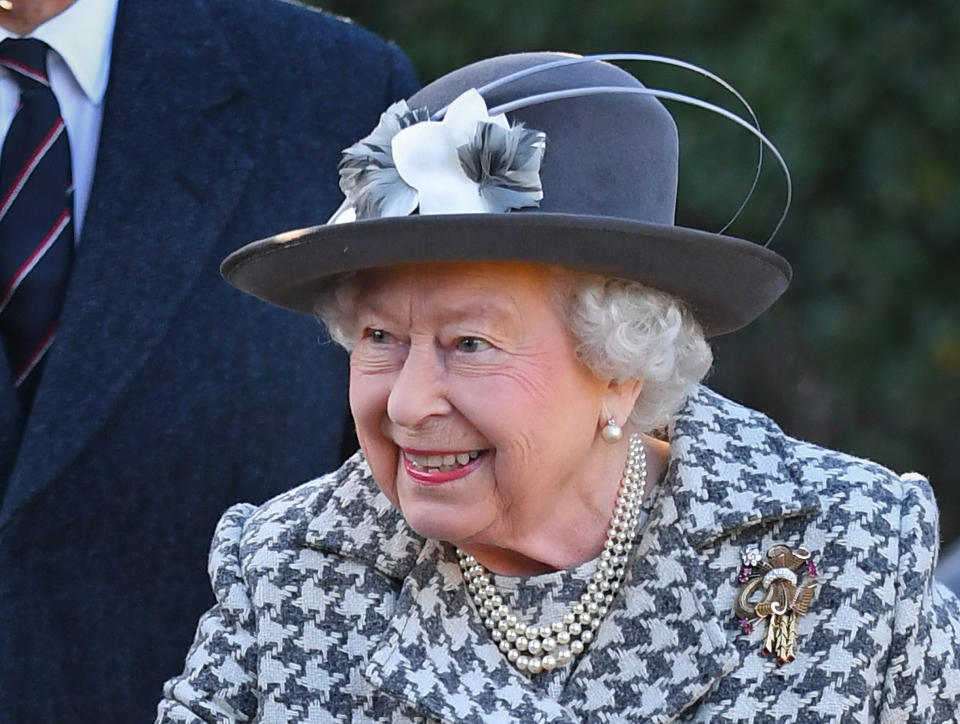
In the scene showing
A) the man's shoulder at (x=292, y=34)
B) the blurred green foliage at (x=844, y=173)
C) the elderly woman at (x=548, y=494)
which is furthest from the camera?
the blurred green foliage at (x=844, y=173)

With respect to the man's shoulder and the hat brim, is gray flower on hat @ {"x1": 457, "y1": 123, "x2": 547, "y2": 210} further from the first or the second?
the man's shoulder

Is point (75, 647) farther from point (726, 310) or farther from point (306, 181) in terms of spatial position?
point (726, 310)

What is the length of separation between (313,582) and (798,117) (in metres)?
4.15

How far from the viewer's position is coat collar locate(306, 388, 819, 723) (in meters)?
2.66

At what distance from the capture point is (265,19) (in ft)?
11.3

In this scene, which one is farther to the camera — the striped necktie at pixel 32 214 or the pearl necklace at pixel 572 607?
the striped necktie at pixel 32 214

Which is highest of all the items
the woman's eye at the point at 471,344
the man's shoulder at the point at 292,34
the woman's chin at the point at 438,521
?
the man's shoulder at the point at 292,34

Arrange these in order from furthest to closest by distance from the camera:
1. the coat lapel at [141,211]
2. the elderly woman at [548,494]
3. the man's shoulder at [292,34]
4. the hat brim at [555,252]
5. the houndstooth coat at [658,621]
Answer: the man's shoulder at [292,34] < the coat lapel at [141,211] < the houndstooth coat at [658,621] < the elderly woman at [548,494] < the hat brim at [555,252]

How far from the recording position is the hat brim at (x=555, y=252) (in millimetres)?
2422

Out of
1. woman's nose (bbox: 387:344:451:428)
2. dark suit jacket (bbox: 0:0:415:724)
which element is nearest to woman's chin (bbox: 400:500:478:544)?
woman's nose (bbox: 387:344:451:428)

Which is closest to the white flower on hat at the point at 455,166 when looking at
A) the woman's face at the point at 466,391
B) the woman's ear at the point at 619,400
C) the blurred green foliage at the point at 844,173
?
the woman's face at the point at 466,391

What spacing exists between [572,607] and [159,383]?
35.6 inches

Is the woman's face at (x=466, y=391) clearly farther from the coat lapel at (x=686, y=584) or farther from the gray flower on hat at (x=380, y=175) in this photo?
the coat lapel at (x=686, y=584)

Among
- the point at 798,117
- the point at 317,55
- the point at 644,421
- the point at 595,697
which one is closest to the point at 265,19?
the point at 317,55
